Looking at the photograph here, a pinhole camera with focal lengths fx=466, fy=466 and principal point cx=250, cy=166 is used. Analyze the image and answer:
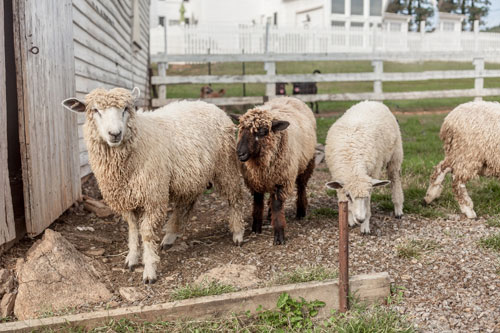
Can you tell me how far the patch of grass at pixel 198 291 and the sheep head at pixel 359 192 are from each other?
1.95 m

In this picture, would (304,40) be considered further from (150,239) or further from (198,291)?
(198,291)

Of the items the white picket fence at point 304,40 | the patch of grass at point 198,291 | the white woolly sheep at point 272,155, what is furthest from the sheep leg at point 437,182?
the white picket fence at point 304,40

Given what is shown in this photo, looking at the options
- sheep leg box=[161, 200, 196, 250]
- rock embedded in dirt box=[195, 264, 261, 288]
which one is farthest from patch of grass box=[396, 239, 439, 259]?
sheep leg box=[161, 200, 196, 250]

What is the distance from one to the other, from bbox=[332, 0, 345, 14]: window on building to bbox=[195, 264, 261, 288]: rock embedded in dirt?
1262 inches

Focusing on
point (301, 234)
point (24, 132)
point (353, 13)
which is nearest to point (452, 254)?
point (301, 234)

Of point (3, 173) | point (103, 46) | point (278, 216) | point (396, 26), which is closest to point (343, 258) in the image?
point (278, 216)

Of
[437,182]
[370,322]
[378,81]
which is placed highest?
[378,81]

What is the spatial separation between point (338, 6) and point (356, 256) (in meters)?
31.8

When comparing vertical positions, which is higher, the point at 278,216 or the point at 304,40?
the point at 304,40

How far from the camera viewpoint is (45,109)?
4.85 m

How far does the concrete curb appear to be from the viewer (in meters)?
3.28

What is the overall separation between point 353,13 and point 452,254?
1279 inches

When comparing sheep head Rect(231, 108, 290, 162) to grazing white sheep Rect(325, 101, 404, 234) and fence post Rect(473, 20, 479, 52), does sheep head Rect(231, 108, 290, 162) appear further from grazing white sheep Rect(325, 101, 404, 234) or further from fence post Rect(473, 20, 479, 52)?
fence post Rect(473, 20, 479, 52)

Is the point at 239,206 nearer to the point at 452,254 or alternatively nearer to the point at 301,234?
the point at 301,234
